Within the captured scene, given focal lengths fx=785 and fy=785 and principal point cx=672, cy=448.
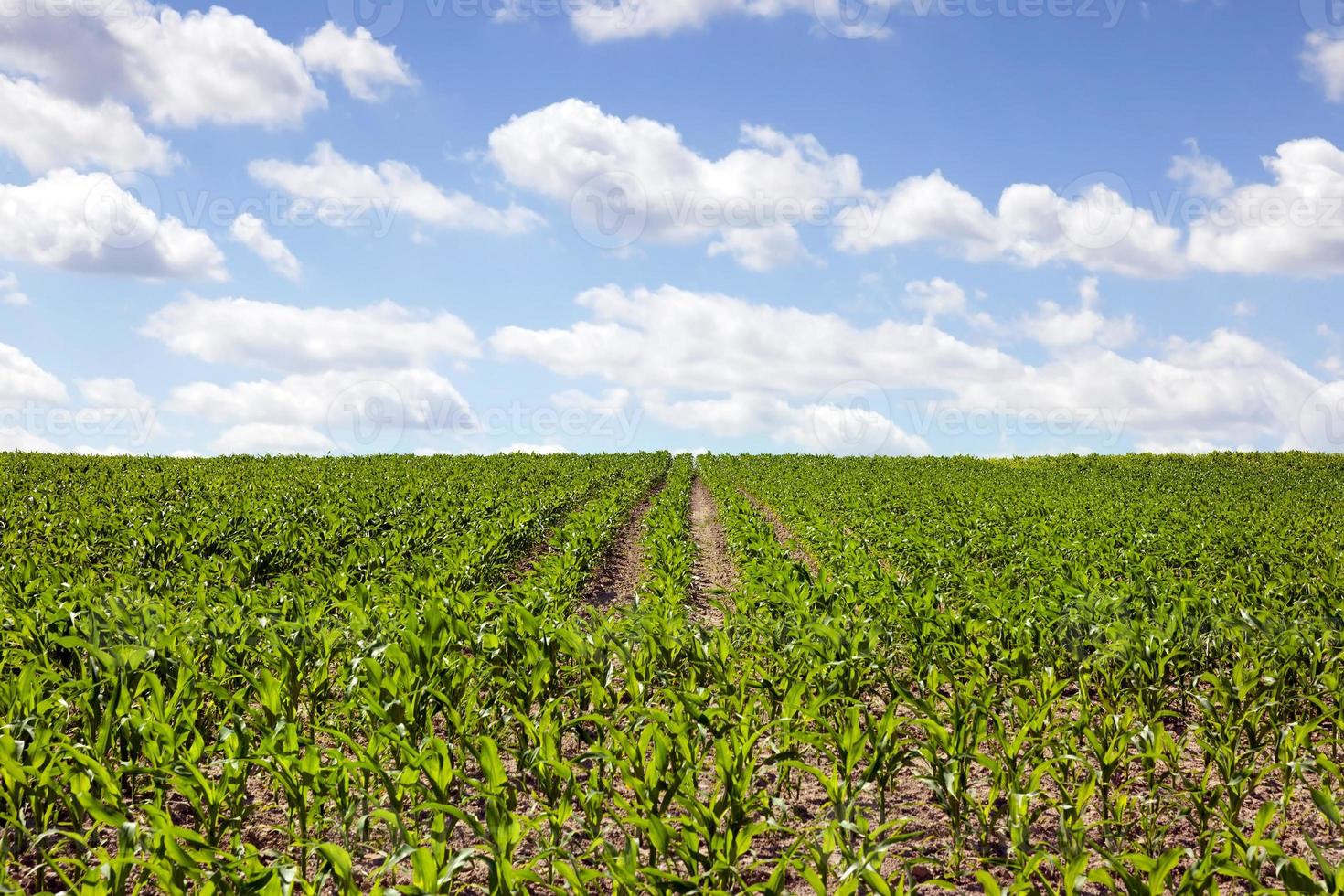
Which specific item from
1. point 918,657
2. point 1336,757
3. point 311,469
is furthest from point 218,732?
point 311,469

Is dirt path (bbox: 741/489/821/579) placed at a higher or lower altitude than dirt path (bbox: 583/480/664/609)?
higher

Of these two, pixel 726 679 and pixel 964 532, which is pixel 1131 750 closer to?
pixel 726 679

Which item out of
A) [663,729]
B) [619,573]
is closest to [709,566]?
[619,573]

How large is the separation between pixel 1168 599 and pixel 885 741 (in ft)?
20.4

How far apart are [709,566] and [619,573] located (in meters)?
2.07

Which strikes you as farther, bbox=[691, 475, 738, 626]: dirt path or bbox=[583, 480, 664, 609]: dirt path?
bbox=[583, 480, 664, 609]: dirt path

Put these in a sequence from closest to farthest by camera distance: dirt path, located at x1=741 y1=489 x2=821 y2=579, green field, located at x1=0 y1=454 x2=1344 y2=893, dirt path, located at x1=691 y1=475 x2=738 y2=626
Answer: green field, located at x1=0 y1=454 x2=1344 y2=893
dirt path, located at x1=691 y1=475 x2=738 y2=626
dirt path, located at x1=741 y1=489 x2=821 y2=579

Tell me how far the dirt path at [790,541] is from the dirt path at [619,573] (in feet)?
9.86

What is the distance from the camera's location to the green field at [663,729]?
3.71 meters

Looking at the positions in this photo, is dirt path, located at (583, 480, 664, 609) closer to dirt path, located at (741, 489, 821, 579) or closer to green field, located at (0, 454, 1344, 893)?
green field, located at (0, 454, 1344, 893)

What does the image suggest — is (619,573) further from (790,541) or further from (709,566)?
(790,541)

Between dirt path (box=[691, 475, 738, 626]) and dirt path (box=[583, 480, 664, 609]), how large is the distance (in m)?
1.05

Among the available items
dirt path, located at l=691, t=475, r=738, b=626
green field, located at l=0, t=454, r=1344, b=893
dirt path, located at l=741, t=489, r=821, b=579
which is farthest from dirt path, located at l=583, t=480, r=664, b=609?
dirt path, located at l=741, t=489, r=821, b=579

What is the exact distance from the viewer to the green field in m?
3.71
